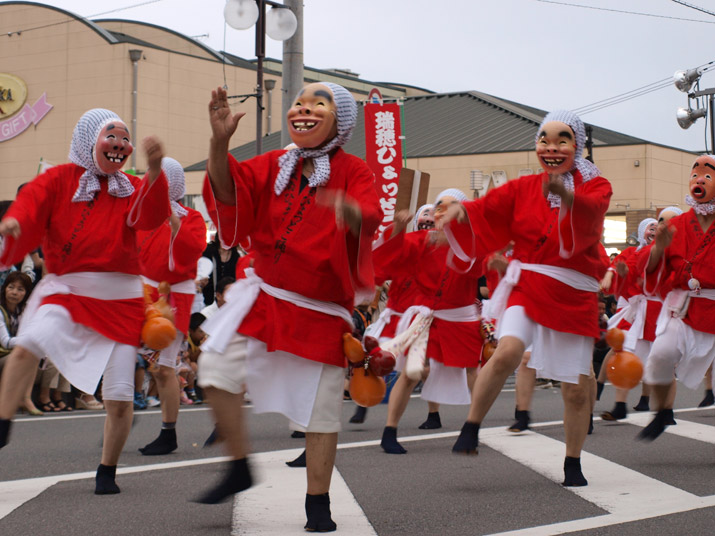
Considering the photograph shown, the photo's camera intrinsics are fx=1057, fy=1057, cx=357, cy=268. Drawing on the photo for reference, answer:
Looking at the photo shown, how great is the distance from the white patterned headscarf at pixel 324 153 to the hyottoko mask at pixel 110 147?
1280mm

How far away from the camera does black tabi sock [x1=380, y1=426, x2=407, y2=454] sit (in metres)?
7.27

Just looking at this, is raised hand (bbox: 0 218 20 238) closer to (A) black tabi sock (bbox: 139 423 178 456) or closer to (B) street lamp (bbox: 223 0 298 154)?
(A) black tabi sock (bbox: 139 423 178 456)

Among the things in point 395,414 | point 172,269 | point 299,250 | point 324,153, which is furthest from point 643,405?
point 299,250

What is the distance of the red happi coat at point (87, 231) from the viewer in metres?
5.48

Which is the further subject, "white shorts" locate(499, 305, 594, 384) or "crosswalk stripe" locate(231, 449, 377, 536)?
"white shorts" locate(499, 305, 594, 384)

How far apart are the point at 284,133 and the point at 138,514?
8.32 m

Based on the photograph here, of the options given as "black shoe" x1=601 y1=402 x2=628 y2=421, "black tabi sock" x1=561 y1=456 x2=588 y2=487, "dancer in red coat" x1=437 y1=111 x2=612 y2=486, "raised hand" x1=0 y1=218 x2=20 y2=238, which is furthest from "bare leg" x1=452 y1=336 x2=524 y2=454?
"black shoe" x1=601 y1=402 x2=628 y2=421

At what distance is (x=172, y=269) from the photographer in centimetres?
752

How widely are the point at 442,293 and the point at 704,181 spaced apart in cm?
225

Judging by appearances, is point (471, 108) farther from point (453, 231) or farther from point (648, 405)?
point (453, 231)

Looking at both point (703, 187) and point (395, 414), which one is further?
point (395, 414)

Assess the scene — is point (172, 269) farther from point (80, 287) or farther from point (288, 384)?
point (288, 384)

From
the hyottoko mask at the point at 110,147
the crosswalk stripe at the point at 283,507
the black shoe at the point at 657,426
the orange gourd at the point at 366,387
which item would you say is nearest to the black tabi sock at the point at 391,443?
the crosswalk stripe at the point at 283,507

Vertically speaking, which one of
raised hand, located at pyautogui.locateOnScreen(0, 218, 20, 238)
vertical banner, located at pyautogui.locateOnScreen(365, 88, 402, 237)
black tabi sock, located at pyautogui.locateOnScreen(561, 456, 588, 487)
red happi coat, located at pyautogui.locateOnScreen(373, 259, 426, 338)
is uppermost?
vertical banner, located at pyautogui.locateOnScreen(365, 88, 402, 237)
